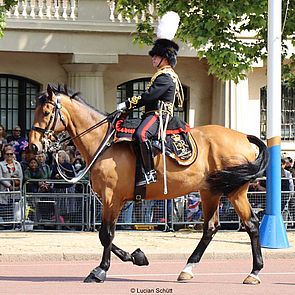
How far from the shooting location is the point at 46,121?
13641 mm

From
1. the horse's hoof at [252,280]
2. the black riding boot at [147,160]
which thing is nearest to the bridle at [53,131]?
the black riding boot at [147,160]

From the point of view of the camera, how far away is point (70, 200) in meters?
21.0

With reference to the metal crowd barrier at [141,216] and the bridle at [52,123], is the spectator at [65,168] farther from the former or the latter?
the bridle at [52,123]

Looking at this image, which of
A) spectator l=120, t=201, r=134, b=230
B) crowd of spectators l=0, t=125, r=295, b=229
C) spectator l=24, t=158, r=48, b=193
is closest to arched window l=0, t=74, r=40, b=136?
crowd of spectators l=0, t=125, r=295, b=229

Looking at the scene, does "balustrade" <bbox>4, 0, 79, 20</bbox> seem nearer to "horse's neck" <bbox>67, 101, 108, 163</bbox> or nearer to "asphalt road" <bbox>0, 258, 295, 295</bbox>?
"asphalt road" <bbox>0, 258, 295, 295</bbox>

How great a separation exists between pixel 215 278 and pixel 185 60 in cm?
1590

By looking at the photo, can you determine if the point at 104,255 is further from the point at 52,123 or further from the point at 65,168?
the point at 65,168

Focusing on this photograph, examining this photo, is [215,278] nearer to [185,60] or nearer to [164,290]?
[164,290]

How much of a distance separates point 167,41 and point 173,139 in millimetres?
1310

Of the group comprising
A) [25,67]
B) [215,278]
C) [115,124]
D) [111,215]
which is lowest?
[215,278]

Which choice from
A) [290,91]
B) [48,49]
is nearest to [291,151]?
[290,91]

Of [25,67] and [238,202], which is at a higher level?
[25,67]

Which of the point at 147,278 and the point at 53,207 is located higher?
the point at 53,207

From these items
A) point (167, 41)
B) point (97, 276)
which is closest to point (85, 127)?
point (167, 41)
